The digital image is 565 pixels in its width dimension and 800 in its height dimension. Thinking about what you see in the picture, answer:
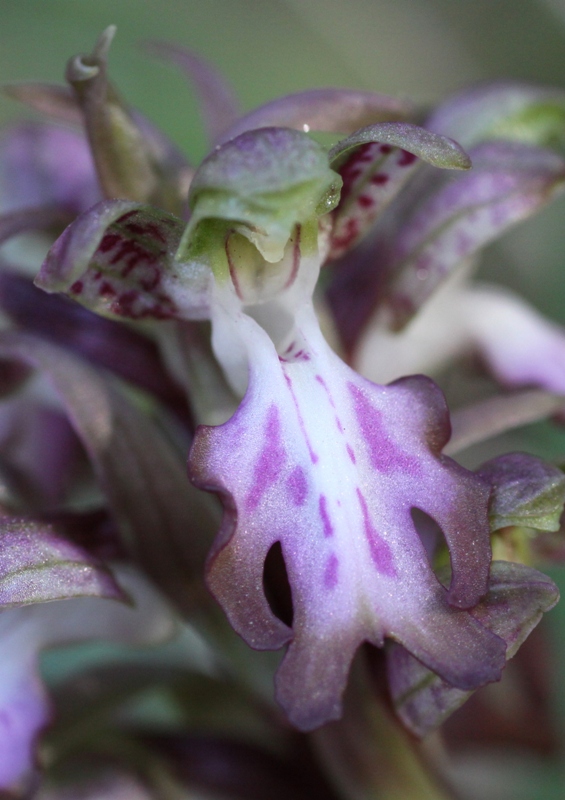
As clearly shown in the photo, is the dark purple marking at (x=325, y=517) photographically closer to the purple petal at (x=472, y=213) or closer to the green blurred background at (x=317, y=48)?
the purple petal at (x=472, y=213)

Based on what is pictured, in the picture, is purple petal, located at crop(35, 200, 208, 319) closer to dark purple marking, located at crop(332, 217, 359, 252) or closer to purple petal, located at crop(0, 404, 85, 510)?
dark purple marking, located at crop(332, 217, 359, 252)

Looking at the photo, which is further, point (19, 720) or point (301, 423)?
point (19, 720)

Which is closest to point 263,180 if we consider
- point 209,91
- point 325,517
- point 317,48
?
point 325,517

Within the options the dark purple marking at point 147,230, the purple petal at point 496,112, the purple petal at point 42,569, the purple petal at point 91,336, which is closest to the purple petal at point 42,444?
the purple petal at point 91,336

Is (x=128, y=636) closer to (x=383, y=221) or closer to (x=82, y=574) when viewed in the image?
(x=82, y=574)

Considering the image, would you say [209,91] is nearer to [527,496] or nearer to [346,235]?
[346,235]
